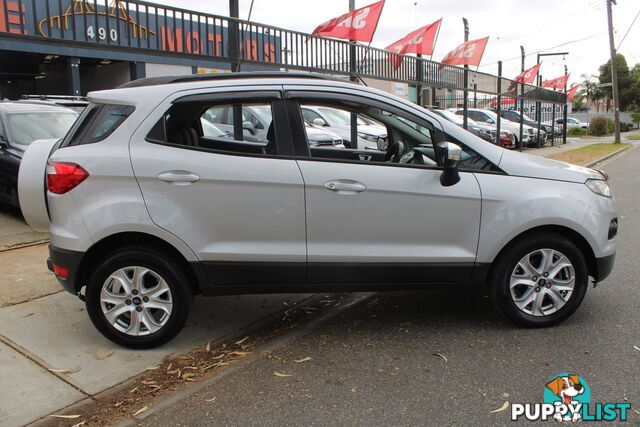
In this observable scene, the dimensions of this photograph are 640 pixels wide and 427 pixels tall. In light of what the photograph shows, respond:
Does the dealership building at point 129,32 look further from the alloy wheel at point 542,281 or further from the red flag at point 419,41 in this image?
the red flag at point 419,41

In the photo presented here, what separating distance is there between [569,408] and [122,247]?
3004 mm

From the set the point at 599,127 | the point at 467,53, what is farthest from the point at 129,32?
the point at 599,127

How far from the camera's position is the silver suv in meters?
3.72

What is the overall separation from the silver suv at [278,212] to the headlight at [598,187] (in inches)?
2.4

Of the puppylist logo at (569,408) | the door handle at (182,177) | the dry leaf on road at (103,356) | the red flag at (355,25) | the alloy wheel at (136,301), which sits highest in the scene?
the red flag at (355,25)

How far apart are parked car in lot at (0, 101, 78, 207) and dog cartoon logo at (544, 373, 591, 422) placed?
695 cm

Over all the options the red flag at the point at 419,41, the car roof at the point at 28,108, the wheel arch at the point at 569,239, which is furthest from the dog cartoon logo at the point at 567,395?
the red flag at the point at 419,41

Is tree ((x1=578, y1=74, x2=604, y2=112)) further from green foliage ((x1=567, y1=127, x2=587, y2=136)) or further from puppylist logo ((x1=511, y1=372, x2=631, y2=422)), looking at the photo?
puppylist logo ((x1=511, y1=372, x2=631, y2=422))

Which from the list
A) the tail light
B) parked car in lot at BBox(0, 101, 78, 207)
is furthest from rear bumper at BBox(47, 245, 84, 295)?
parked car in lot at BBox(0, 101, 78, 207)

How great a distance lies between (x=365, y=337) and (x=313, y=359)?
1.71 ft

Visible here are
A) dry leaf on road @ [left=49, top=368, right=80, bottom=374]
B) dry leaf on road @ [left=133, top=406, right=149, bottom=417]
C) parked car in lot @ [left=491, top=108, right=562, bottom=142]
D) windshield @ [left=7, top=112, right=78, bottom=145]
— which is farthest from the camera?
parked car in lot @ [left=491, top=108, right=562, bottom=142]

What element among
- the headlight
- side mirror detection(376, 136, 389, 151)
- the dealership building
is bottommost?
the headlight

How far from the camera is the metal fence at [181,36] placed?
6.40 m

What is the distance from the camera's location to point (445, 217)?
3.92 m
